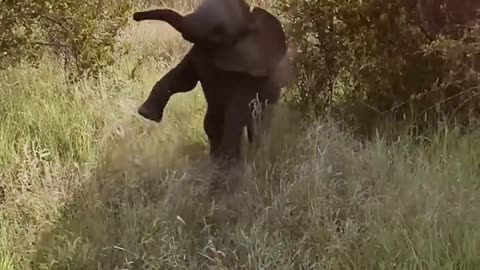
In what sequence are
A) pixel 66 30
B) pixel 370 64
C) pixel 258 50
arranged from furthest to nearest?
pixel 66 30, pixel 370 64, pixel 258 50

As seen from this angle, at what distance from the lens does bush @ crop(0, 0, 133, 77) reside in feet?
18.8

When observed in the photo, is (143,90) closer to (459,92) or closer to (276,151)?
(276,151)

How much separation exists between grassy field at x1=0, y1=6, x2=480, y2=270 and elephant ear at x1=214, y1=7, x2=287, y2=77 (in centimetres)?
41

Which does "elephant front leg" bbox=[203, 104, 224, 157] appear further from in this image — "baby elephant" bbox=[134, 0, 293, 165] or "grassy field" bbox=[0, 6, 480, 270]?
"grassy field" bbox=[0, 6, 480, 270]

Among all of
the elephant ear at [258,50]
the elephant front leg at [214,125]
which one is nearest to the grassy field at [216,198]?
the elephant front leg at [214,125]

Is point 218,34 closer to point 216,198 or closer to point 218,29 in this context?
point 218,29

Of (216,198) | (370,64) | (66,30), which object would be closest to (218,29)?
(216,198)

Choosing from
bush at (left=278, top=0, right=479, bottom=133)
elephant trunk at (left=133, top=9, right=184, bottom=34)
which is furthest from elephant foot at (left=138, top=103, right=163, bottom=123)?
bush at (left=278, top=0, right=479, bottom=133)

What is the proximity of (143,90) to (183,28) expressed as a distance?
1473mm

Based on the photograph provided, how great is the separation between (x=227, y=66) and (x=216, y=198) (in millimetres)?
656

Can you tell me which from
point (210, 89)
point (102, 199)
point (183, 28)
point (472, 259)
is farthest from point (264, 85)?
point (472, 259)

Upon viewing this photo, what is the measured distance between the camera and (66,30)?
6043 millimetres

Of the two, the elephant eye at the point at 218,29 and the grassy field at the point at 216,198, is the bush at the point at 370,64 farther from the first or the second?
the elephant eye at the point at 218,29

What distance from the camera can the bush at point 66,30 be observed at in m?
5.74
